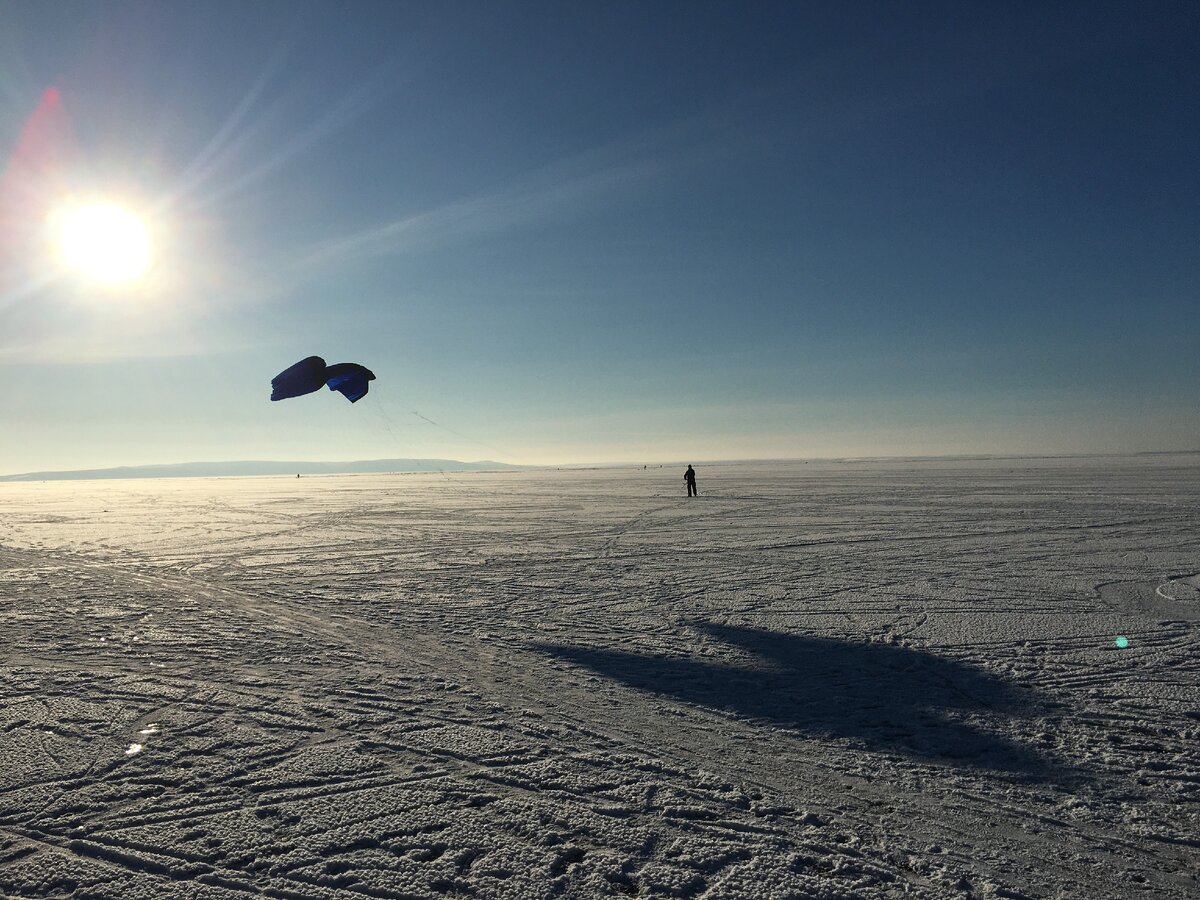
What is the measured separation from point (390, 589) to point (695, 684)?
617 cm

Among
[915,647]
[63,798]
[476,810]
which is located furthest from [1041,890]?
[63,798]

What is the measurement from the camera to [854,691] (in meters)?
5.94

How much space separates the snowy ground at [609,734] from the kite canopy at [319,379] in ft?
16.5

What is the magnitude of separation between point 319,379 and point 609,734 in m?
12.6

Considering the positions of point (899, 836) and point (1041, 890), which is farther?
point (899, 836)

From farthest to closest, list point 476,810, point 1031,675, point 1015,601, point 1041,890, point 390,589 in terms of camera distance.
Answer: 1. point 390,589
2. point 1015,601
3. point 1031,675
4. point 476,810
5. point 1041,890

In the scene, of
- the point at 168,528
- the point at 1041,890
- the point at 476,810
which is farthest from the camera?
the point at 168,528

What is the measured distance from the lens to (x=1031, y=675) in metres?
6.16

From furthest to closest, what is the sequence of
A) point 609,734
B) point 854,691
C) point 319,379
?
1. point 319,379
2. point 854,691
3. point 609,734

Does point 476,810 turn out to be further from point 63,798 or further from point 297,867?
point 63,798

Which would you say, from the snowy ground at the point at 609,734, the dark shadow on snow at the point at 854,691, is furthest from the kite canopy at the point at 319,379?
the dark shadow on snow at the point at 854,691

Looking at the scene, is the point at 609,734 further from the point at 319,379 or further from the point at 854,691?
the point at 319,379

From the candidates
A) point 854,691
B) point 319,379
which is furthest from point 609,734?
point 319,379

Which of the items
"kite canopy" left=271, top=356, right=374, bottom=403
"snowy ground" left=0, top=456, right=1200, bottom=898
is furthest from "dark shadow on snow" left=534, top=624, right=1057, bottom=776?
"kite canopy" left=271, top=356, right=374, bottom=403
